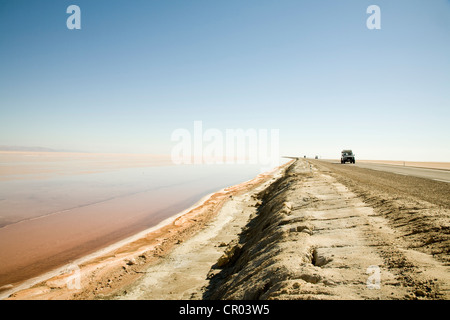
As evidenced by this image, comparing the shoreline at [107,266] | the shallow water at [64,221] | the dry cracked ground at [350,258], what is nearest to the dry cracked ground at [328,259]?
the dry cracked ground at [350,258]

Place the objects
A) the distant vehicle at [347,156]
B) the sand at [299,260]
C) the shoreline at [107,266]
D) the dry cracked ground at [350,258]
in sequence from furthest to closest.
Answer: the distant vehicle at [347,156]
the shoreline at [107,266]
the sand at [299,260]
the dry cracked ground at [350,258]

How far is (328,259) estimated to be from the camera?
3.72 metres

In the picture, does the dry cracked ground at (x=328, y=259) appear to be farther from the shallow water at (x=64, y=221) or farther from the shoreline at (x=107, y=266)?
the shallow water at (x=64, y=221)

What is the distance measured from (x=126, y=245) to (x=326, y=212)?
7.21m

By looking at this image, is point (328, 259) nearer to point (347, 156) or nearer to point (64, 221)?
point (64, 221)

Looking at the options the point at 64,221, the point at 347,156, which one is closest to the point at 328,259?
the point at 64,221

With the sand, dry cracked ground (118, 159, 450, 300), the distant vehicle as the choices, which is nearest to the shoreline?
the sand

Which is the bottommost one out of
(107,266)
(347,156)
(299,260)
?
(107,266)

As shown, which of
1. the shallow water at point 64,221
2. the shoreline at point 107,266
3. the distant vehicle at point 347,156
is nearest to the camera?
the shoreline at point 107,266

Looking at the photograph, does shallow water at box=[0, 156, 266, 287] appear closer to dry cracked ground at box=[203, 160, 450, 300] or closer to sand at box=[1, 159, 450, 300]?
sand at box=[1, 159, 450, 300]

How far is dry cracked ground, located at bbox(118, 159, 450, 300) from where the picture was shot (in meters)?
2.78

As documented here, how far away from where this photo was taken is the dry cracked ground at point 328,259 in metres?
2.78
